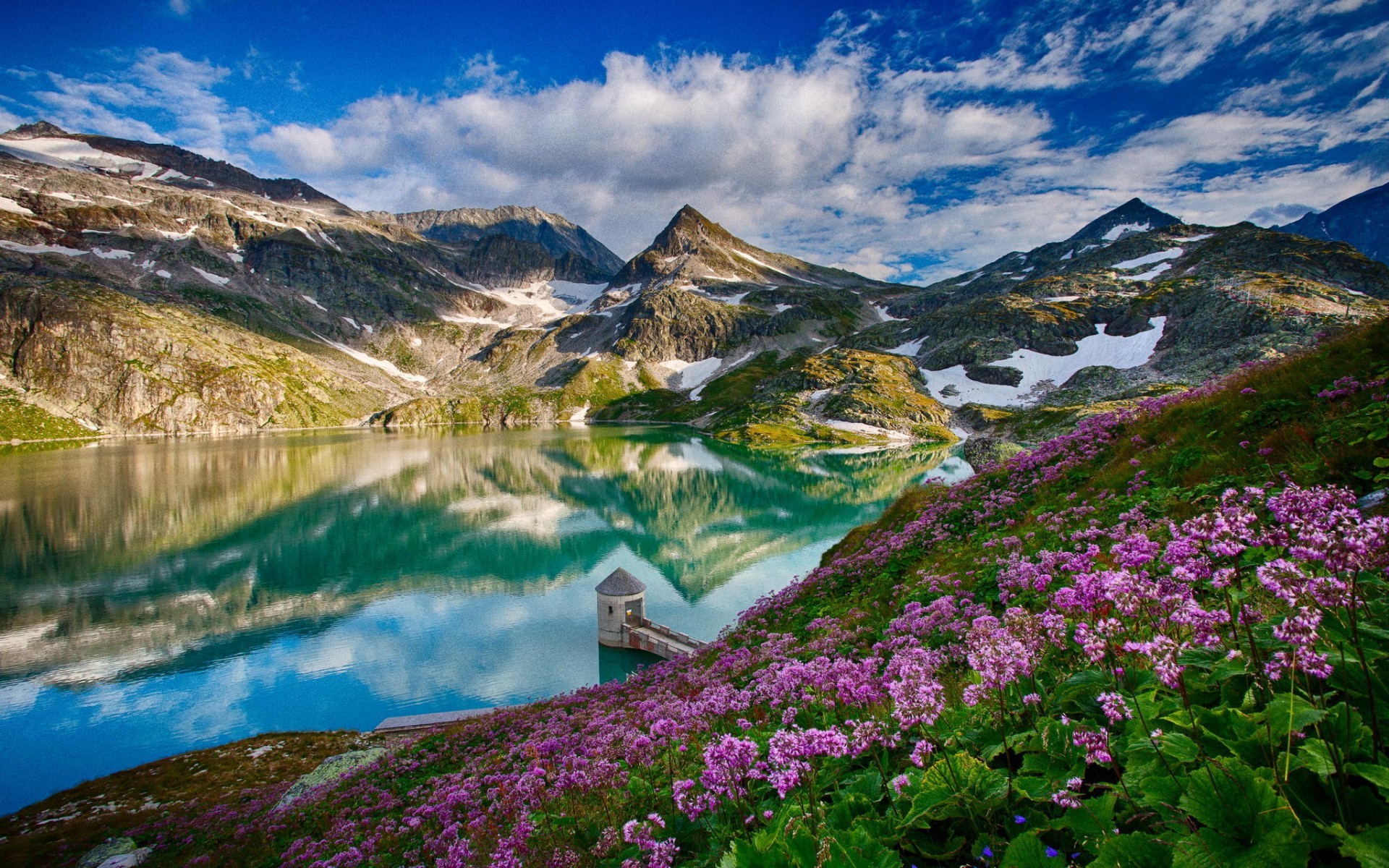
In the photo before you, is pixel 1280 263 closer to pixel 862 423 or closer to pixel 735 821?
pixel 862 423

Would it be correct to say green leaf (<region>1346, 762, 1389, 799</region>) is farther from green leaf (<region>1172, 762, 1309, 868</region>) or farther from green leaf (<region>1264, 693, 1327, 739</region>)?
green leaf (<region>1172, 762, 1309, 868</region>)

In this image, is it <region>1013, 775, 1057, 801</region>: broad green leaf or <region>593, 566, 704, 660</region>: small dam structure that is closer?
<region>1013, 775, 1057, 801</region>: broad green leaf

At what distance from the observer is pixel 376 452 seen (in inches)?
5610

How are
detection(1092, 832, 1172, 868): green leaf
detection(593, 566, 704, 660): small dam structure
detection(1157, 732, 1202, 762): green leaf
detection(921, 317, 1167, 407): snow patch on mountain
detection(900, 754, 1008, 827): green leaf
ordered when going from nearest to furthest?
detection(1092, 832, 1172, 868): green leaf < detection(1157, 732, 1202, 762): green leaf < detection(900, 754, 1008, 827): green leaf < detection(593, 566, 704, 660): small dam structure < detection(921, 317, 1167, 407): snow patch on mountain

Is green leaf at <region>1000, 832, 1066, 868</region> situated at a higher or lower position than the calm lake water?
higher

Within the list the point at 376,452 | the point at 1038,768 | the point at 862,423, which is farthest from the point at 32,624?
the point at 862,423

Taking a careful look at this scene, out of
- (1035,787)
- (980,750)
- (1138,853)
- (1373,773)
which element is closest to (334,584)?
(980,750)

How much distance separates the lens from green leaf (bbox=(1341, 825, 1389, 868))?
195cm

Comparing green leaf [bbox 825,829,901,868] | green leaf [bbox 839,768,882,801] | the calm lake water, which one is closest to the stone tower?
the calm lake water

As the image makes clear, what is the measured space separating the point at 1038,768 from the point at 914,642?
13.3ft

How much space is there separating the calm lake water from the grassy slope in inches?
517

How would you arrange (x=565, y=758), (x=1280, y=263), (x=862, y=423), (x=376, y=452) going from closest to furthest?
(x=565, y=758) → (x=376, y=452) → (x=862, y=423) → (x=1280, y=263)

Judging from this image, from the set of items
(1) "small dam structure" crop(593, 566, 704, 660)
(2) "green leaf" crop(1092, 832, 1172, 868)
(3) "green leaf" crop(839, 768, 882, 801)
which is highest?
(2) "green leaf" crop(1092, 832, 1172, 868)

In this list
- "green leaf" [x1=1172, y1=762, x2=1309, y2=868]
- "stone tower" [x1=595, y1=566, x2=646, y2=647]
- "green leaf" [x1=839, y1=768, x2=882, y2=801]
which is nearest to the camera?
"green leaf" [x1=1172, y1=762, x2=1309, y2=868]
